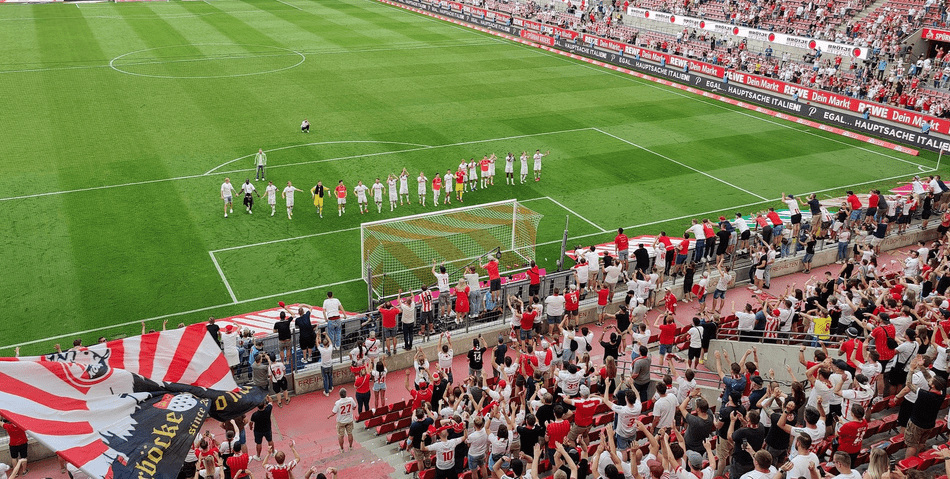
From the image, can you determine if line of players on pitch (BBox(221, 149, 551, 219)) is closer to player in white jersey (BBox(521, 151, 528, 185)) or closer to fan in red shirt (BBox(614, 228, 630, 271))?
player in white jersey (BBox(521, 151, 528, 185))

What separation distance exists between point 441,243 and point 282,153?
12585 millimetres

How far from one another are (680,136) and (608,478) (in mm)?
30508

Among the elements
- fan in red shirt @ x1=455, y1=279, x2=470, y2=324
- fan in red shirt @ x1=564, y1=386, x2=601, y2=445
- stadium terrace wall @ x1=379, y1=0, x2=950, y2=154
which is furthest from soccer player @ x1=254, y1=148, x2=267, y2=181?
stadium terrace wall @ x1=379, y1=0, x2=950, y2=154

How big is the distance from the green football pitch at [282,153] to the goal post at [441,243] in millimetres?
914

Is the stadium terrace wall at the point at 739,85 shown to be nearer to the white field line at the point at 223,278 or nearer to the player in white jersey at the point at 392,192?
the player in white jersey at the point at 392,192

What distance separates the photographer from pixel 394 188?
27.5m

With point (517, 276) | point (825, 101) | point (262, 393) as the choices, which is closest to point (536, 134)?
point (517, 276)

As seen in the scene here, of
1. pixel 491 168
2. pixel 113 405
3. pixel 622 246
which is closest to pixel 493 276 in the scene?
pixel 622 246

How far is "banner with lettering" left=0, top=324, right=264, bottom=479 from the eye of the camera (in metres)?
9.37

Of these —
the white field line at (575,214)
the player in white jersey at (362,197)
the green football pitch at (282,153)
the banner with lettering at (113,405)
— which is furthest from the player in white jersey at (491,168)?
the banner with lettering at (113,405)

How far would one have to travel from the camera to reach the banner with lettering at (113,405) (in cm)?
937

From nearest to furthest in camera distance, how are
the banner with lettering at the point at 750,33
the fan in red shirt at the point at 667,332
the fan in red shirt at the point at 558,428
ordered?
the fan in red shirt at the point at 558,428, the fan in red shirt at the point at 667,332, the banner with lettering at the point at 750,33

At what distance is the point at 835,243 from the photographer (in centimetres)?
2539

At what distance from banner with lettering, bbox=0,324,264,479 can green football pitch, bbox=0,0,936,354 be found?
10.1m
